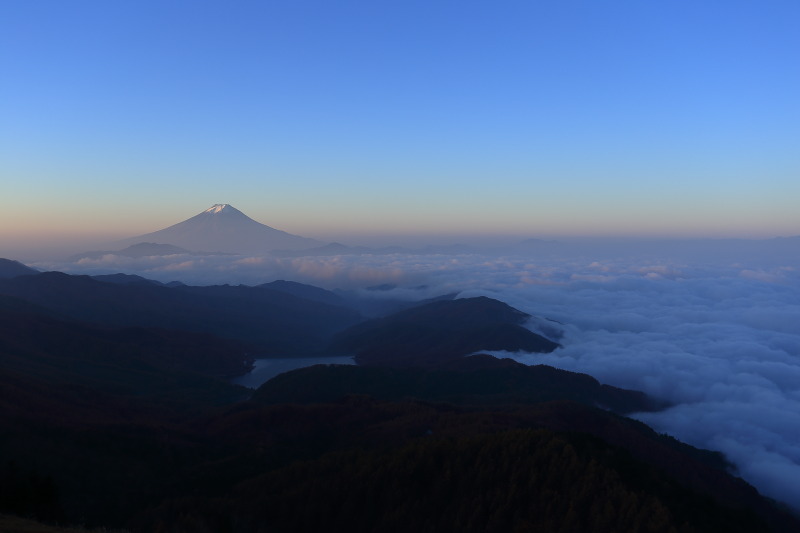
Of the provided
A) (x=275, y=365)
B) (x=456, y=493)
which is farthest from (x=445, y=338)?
(x=456, y=493)

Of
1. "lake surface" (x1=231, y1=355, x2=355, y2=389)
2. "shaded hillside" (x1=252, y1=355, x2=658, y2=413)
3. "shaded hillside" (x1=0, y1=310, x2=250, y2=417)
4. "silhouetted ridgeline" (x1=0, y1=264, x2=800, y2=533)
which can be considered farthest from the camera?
"lake surface" (x1=231, y1=355, x2=355, y2=389)

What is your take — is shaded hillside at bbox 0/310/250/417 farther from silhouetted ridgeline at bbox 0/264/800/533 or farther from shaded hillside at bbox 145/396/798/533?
shaded hillside at bbox 145/396/798/533

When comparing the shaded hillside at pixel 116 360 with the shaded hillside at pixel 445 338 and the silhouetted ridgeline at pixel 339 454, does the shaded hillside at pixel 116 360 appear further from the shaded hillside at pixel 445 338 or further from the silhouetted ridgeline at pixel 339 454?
the shaded hillside at pixel 445 338

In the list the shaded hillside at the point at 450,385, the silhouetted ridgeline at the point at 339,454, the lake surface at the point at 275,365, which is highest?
the silhouetted ridgeline at the point at 339,454

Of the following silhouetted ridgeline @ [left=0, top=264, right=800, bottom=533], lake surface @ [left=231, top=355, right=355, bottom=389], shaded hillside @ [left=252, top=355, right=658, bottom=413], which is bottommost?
lake surface @ [left=231, top=355, right=355, bottom=389]

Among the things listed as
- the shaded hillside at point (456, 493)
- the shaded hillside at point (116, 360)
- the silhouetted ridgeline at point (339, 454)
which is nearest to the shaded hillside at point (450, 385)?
the silhouetted ridgeline at point (339, 454)

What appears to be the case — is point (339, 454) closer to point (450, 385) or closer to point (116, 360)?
point (450, 385)

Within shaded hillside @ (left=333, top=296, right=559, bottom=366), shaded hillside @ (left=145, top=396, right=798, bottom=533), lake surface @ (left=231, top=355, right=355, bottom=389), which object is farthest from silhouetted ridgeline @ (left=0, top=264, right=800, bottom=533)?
shaded hillside @ (left=333, top=296, right=559, bottom=366)
